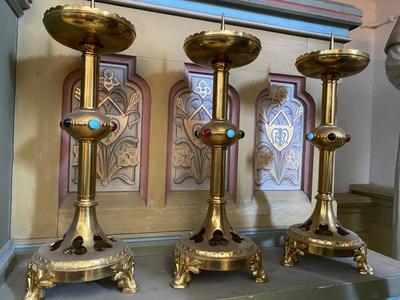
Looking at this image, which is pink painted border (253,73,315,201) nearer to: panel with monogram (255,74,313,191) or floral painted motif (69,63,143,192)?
panel with monogram (255,74,313,191)

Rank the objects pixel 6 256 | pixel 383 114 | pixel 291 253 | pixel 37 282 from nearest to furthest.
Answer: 1. pixel 37 282
2. pixel 6 256
3. pixel 291 253
4. pixel 383 114

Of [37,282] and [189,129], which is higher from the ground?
[189,129]

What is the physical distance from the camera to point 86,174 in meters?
0.63

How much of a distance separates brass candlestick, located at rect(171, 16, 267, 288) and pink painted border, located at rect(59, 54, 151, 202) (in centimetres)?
17

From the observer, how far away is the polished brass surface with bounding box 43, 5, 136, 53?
1.81ft

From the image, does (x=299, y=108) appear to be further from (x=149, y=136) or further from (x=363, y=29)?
(x=363, y=29)

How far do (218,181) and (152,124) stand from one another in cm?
23

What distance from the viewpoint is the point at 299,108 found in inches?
39.4

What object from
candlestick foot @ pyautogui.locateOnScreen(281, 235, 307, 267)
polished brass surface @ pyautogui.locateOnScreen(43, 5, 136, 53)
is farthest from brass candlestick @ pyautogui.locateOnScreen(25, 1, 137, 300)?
candlestick foot @ pyautogui.locateOnScreen(281, 235, 307, 267)

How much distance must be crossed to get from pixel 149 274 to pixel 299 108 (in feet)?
2.00

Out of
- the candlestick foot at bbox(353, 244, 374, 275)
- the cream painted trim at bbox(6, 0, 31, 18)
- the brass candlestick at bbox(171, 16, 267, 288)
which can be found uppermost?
the cream painted trim at bbox(6, 0, 31, 18)

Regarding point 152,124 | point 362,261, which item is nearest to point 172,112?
point 152,124

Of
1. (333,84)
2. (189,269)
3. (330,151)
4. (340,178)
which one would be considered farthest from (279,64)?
(340,178)

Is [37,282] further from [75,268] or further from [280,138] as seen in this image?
[280,138]
